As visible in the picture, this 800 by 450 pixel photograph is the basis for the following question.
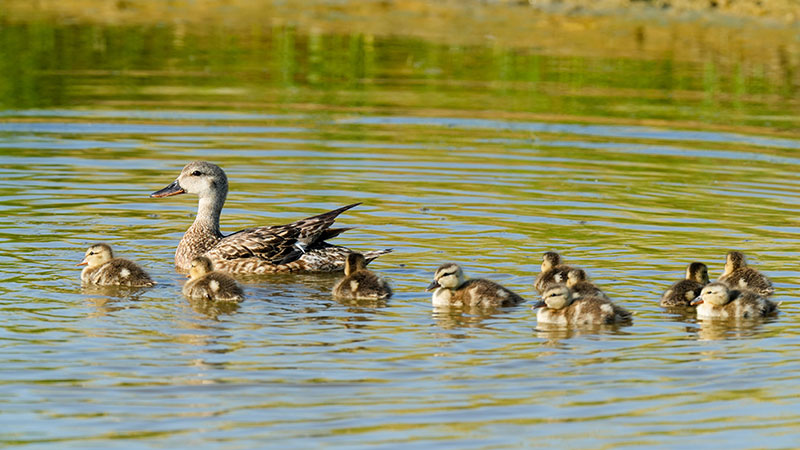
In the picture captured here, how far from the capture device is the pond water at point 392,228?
25.6 ft

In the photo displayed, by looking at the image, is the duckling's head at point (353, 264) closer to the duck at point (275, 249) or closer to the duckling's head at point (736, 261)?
the duck at point (275, 249)

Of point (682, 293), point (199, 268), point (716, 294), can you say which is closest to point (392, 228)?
point (199, 268)

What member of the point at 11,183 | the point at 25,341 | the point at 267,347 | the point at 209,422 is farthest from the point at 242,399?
the point at 11,183

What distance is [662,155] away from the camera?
17250mm

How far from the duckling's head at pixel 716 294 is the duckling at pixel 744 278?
14.3 inches

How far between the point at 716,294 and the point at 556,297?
1.16 meters

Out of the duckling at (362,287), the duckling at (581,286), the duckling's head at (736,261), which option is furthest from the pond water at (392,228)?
the duckling's head at (736,261)

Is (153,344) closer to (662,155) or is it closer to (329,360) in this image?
(329,360)

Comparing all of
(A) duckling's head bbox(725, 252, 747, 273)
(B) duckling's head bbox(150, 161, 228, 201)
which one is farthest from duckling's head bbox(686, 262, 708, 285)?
(B) duckling's head bbox(150, 161, 228, 201)

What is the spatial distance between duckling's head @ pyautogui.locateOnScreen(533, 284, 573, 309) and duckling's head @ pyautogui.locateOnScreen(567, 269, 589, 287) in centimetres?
56

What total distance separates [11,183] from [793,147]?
9295mm

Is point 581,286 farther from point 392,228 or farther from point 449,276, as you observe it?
point 392,228

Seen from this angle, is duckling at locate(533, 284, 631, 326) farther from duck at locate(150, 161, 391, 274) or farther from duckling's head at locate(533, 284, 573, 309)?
duck at locate(150, 161, 391, 274)

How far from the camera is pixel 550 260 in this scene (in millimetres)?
10992
